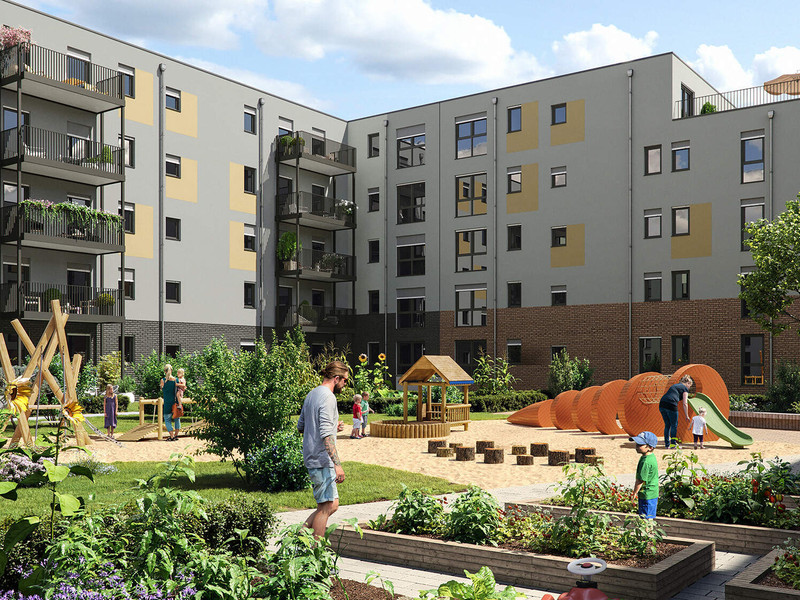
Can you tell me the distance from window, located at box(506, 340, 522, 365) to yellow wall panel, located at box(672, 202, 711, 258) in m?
8.74

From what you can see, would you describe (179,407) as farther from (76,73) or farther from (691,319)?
(691,319)

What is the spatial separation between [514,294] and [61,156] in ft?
71.0

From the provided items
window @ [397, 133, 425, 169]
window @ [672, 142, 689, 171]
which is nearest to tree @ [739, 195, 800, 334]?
window @ [672, 142, 689, 171]

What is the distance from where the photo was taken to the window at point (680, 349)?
33.7 metres

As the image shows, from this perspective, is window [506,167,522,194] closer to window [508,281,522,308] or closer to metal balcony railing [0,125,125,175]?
window [508,281,522,308]

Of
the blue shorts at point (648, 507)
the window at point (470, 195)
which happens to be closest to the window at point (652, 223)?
the window at point (470, 195)

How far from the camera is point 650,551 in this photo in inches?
284

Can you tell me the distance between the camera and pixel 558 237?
1484 inches

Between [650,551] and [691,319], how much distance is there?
2844 cm

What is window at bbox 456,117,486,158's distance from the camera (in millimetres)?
40344

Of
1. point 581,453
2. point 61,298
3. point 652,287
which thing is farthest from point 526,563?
point 652,287

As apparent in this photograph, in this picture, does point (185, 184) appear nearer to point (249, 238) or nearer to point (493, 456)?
point (249, 238)

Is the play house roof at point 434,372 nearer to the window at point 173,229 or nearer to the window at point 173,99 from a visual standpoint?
the window at point 173,229

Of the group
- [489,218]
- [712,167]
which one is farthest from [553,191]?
[712,167]
